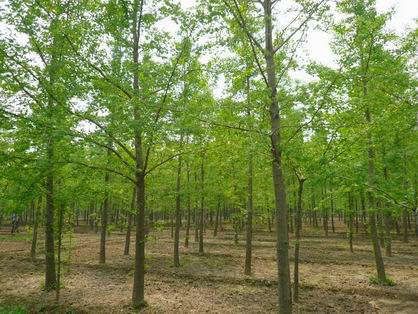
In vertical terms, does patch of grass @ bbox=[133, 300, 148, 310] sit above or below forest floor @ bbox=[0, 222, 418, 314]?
above

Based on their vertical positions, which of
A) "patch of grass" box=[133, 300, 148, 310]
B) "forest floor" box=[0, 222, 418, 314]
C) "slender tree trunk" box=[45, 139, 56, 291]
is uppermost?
"slender tree trunk" box=[45, 139, 56, 291]

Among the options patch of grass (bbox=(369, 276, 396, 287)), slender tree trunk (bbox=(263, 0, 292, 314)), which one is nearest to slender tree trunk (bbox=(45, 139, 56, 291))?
slender tree trunk (bbox=(263, 0, 292, 314))

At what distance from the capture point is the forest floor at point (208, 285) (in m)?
9.92

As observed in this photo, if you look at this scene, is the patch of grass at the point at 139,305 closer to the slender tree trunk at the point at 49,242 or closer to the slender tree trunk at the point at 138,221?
the slender tree trunk at the point at 138,221

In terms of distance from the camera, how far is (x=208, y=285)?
1279 cm

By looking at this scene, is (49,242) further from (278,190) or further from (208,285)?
(278,190)

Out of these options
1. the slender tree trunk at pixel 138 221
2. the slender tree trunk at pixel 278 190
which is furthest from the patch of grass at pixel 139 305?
the slender tree trunk at pixel 278 190

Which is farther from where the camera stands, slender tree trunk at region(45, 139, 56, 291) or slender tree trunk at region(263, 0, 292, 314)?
slender tree trunk at region(45, 139, 56, 291)

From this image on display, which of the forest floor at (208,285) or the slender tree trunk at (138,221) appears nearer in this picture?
the slender tree trunk at (138,221)

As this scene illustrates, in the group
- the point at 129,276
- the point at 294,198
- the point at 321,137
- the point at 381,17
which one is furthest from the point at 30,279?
the point at 294,198

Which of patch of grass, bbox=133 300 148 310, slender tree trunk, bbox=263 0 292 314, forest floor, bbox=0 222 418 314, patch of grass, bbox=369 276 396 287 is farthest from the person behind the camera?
patch of grass, bbox=369 276 396 287

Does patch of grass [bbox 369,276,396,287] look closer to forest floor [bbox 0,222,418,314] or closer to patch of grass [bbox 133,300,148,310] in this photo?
→ forest floor [bbox 0,222,418,314]

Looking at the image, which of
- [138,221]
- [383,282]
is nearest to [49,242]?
[138,221]

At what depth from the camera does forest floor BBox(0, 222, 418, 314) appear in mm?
9922
